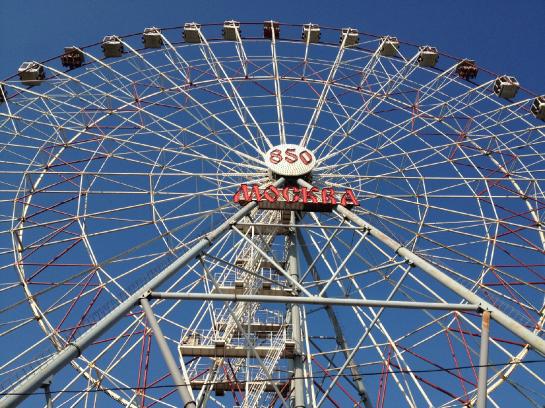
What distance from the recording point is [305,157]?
78.3 ft

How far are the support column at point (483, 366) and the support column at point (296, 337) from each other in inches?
173

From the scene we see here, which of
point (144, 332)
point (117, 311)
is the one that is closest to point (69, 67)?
point (144, 332)

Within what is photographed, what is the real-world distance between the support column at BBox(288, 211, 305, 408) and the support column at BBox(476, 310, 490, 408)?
439 cm

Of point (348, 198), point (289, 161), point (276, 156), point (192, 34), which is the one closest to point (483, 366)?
point (348, 198)

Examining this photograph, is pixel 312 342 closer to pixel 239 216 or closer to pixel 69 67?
pixel 239 216

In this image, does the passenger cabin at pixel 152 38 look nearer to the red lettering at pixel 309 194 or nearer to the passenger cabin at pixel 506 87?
the red lettering at pixel 309 194

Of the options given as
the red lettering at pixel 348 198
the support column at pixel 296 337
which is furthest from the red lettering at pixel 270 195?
the red lettering at pixel 348 198

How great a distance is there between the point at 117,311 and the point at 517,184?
18.1 metres

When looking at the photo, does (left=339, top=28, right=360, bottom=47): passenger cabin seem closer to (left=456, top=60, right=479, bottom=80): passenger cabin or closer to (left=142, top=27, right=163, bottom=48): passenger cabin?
(left=456, top=60, right=479, bottom=80): passenger cabin

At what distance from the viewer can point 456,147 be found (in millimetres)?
27719

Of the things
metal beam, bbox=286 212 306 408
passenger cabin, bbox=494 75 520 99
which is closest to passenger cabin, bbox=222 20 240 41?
passenger cabin, bbox=494 75 520 99

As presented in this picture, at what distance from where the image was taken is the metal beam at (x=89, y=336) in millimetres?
12555

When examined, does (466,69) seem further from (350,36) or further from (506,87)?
(350,36)

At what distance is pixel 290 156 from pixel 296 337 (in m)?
6.46
